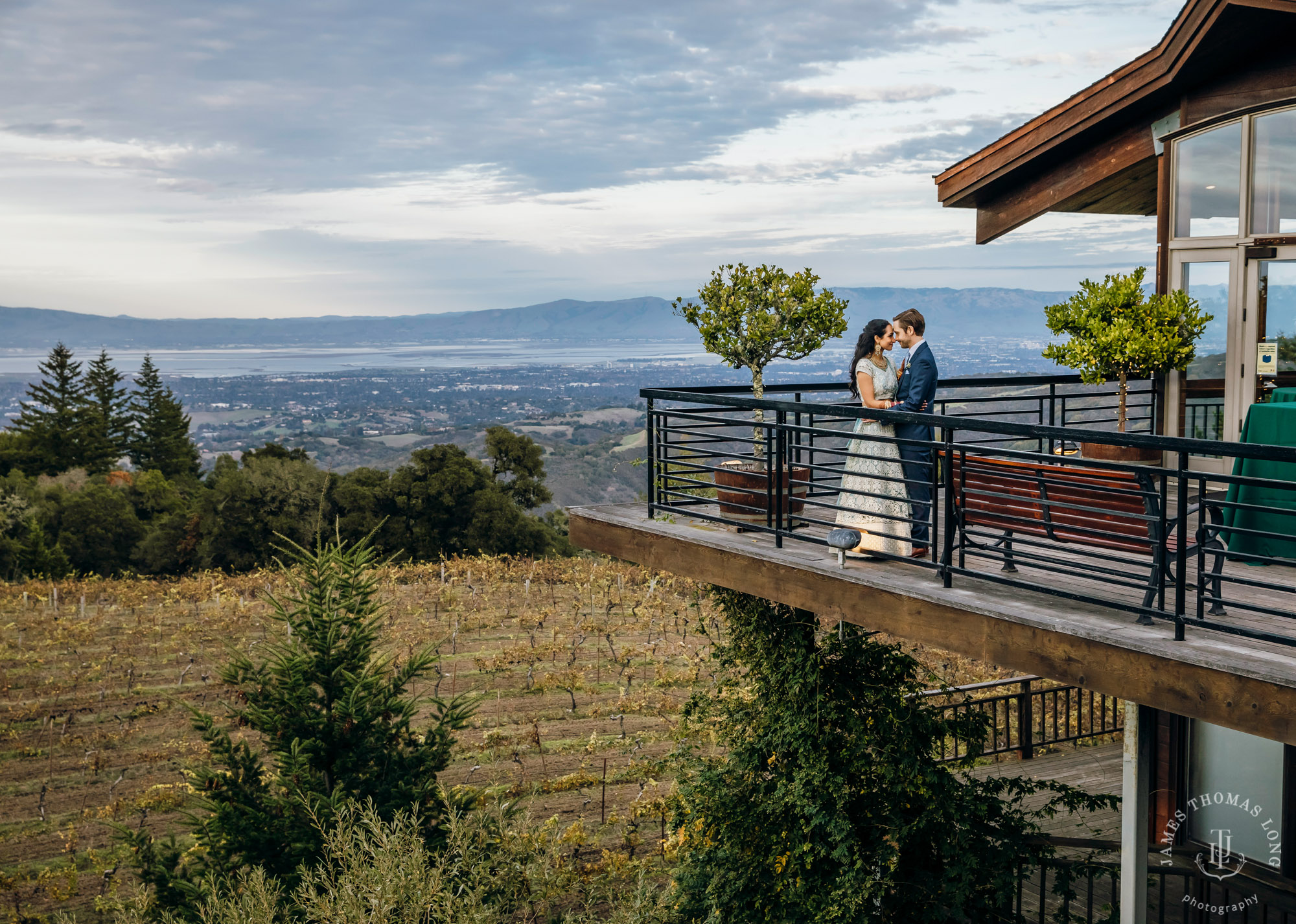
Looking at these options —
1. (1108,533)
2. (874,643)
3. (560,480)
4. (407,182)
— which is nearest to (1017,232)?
(874,643)

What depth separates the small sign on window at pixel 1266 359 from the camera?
24.2 feet

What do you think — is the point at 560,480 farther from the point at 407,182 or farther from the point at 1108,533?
the point at 407,182

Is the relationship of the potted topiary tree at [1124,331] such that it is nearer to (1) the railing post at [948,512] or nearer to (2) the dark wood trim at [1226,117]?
(2) the dark wood trim at [1226,117]

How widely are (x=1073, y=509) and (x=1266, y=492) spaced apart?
1.21 meters

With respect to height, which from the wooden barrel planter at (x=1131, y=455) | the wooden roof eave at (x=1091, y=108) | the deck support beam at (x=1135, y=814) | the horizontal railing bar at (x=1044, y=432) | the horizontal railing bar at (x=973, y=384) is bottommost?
the deck support beam at (x=1135, y=814)

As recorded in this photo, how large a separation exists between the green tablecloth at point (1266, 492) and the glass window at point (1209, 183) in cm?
219

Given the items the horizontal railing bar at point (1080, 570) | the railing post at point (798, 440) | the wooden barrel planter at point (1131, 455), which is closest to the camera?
the horizontal railing bar at point (1080, 570)

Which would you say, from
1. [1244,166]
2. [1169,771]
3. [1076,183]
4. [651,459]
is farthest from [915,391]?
[1169,771]

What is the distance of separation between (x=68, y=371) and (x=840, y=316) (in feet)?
223

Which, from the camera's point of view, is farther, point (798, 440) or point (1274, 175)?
point (1274, 175)

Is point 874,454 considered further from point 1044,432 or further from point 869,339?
point 1044,432

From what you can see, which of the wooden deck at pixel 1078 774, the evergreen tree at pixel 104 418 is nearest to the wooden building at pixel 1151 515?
the wooden deck at pixel 1078 774

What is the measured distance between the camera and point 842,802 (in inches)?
287

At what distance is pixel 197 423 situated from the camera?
6491 inches
